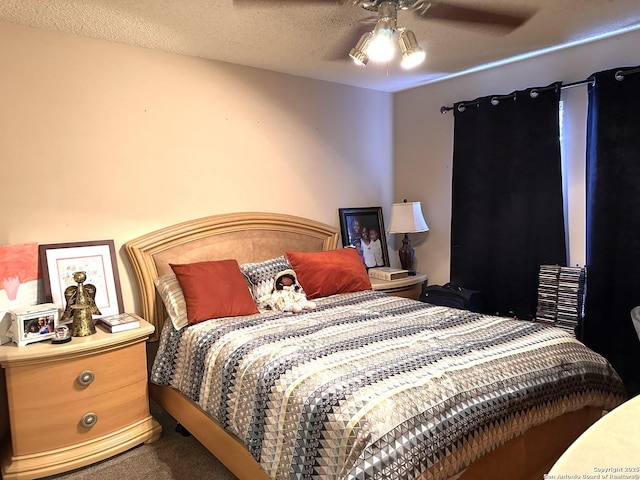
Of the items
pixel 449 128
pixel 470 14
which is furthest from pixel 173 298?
pixel 449 128

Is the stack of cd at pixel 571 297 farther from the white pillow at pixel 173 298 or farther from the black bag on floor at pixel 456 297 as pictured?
the white pillow at pixel 173 298

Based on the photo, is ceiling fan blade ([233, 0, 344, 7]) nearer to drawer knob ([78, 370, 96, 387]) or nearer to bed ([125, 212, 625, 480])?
bed ([125, 212, 625, 480])

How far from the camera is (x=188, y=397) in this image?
236 cm

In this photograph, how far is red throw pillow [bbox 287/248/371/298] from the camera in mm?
3061

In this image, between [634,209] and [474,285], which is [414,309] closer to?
[474,285]

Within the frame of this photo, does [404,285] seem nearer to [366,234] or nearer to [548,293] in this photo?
[366,234]

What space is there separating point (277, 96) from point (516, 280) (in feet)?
7.34

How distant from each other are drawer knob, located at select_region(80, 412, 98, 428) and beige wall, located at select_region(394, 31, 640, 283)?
280 cm

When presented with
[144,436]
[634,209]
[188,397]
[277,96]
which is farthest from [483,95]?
[144,436]

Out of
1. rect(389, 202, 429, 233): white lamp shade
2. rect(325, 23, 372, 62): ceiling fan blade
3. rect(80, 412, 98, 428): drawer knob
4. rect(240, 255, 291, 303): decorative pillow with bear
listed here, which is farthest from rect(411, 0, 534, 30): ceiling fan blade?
rect(80, 412, 98, 428): drawer knob

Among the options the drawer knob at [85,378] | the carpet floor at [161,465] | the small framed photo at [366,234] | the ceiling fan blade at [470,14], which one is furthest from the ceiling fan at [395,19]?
the carpet floor at [161,465]

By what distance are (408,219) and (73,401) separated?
2668 mm

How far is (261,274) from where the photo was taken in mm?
2939

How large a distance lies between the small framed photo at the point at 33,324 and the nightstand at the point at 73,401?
0.04 metres
